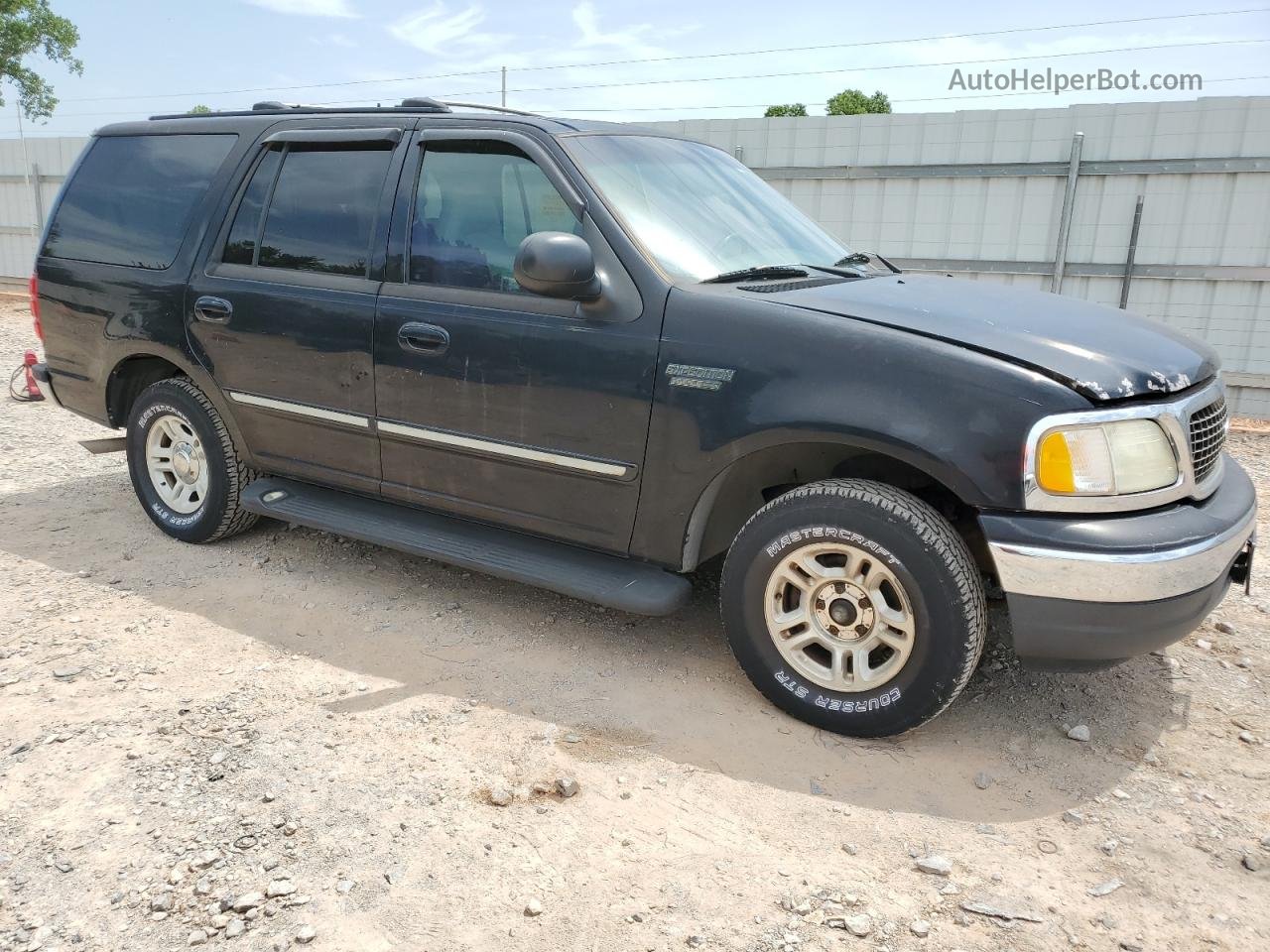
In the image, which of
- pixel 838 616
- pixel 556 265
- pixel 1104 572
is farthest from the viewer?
pixel 556 265

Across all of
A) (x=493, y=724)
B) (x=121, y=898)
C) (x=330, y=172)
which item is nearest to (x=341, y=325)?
(x=330, y=172)

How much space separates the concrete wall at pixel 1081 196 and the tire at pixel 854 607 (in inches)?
277

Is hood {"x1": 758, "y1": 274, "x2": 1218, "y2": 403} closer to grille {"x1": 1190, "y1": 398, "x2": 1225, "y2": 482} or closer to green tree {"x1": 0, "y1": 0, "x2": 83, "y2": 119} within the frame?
grille {"x1": 1190, "y1": 398, "x2": 1225, "y2": 482}

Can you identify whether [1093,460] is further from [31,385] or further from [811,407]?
[31,385]

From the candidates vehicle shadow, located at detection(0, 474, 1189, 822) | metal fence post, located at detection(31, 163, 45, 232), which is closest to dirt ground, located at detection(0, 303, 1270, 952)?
vehicle shadow, located at detection(0, 474, 1189, 822)

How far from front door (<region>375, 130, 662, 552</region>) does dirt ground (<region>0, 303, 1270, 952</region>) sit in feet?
2.09

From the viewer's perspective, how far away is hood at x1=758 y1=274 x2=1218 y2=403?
2797mm

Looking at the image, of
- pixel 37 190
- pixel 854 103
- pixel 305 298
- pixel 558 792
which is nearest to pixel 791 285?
pixel 558 792

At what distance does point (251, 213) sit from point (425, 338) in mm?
1337

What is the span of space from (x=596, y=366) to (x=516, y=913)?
1812 millimetres

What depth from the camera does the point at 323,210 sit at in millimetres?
4129

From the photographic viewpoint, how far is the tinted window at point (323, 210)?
398cm

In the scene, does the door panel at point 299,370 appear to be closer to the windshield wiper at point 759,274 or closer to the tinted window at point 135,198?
the tinted window at point 135,198

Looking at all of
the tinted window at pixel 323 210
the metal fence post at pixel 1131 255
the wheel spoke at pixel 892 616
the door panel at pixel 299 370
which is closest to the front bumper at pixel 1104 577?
the wheel spoke at pixel 892 616
